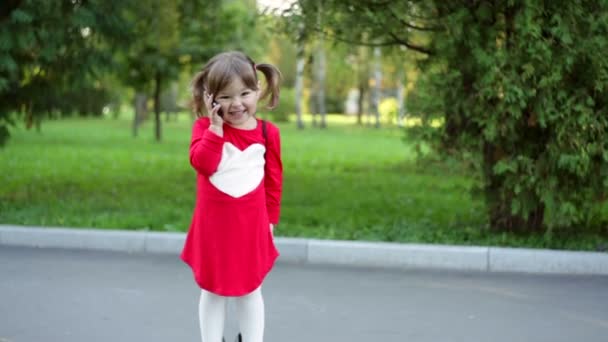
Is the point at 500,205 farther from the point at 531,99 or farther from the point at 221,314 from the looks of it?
the point at 221,314

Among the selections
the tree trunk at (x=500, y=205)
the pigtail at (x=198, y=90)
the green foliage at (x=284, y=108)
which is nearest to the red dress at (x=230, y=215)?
the pigtail at (x=198, y=90)

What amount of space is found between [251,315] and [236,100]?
3.25ft

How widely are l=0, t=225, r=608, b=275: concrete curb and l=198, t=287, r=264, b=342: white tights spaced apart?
11.5 feet

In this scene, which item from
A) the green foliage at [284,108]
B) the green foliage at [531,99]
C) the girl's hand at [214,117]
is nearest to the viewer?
the girl's hand at [214,117]

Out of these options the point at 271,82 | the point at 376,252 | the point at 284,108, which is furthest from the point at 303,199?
the point at 284,108

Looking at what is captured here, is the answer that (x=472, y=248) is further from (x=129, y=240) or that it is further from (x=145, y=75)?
(x=145, y=75)

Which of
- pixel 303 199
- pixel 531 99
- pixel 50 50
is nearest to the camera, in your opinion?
pixel 531 99

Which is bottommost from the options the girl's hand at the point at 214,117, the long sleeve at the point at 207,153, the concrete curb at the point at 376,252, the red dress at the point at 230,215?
the concrete curb at the point at 376,252

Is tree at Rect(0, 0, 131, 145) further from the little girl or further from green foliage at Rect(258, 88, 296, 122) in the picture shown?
green foliage at Rect(258, 88, 296, 122)

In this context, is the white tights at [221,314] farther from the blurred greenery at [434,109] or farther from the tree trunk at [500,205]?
the tree trunk at [500,205]

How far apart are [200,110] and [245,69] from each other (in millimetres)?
369

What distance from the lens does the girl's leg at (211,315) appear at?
3.96 m

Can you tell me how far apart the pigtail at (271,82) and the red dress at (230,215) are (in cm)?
23

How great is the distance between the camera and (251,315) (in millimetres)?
3988
